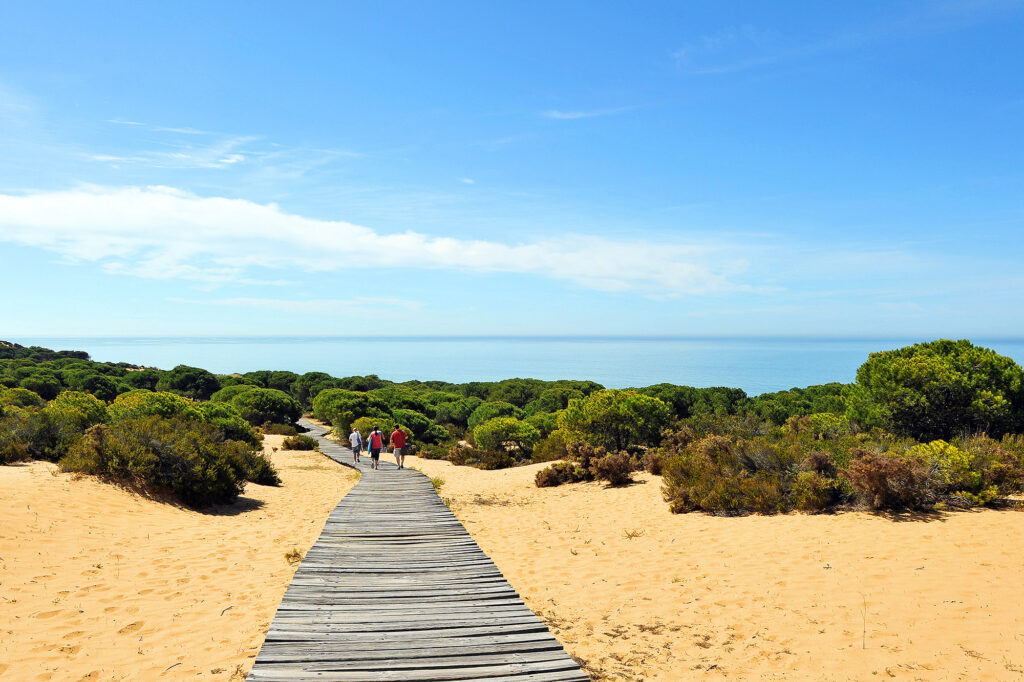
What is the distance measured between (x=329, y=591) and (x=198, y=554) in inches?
152

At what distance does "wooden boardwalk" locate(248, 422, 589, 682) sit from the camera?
4.93m

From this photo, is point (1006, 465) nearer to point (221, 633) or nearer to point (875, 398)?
point (875, 398)

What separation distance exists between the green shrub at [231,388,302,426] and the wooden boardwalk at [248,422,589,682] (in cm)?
3408

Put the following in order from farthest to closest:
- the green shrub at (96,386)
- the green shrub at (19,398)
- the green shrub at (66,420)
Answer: the green shrub at (96,386) → the green shrub at (19,398) → the green shrub at (66,420)

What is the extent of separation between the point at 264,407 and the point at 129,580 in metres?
35.6

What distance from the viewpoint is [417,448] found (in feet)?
107

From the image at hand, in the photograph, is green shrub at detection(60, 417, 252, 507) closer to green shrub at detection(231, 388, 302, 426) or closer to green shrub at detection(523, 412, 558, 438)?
green shrub at detection(523, 412, 558, 438)

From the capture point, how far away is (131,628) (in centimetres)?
615

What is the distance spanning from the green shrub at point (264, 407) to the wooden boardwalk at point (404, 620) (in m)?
34.1

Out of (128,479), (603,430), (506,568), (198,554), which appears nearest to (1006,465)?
(506,568)

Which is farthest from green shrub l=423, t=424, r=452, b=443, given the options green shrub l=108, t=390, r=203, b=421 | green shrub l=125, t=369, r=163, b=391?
green shrub l=125, t=369, r=163, b=391

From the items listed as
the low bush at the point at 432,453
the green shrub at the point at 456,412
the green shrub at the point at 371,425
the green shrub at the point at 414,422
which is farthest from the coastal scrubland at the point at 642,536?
the green shrub at the point at 456,412

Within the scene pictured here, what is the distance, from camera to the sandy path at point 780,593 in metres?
5.57

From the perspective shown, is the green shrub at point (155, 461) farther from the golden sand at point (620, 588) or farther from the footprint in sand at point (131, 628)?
the footprint in sand at point (131, 628)
